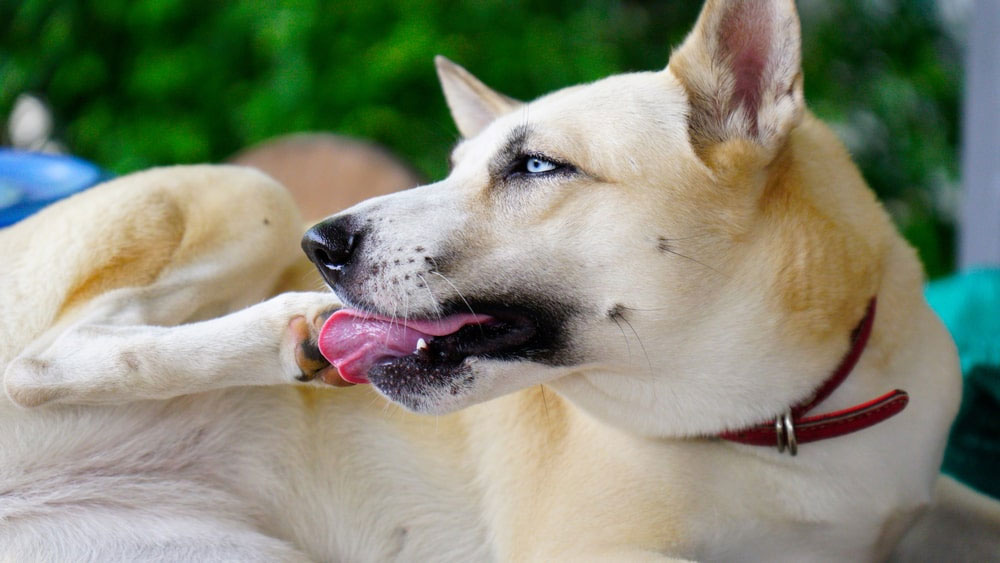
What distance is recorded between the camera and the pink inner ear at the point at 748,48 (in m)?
1.55

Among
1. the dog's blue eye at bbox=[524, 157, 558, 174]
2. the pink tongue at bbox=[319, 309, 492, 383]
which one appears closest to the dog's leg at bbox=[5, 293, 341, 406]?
the pink tongue at bbox=[319, 309, 492, 383]

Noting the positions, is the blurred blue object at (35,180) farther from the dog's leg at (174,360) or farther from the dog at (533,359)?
the dog's leg at (174,360)

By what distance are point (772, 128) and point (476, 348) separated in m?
0.64

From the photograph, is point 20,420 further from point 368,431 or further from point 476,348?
point 476,348

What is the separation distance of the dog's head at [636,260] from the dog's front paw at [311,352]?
0.07 m

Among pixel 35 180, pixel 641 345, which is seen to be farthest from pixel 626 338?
pixel 35 180

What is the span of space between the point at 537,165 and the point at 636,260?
26 cm

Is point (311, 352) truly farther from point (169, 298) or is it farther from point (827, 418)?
point (827, 418)

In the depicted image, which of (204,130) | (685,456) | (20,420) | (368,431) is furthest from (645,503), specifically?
(204,130)

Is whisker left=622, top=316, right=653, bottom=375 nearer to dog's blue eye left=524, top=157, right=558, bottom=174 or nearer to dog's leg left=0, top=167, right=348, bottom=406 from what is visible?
dog's blue eye left=524, top=157, right=558, bottom=174

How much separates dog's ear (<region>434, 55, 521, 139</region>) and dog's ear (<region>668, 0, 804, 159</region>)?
0.57m

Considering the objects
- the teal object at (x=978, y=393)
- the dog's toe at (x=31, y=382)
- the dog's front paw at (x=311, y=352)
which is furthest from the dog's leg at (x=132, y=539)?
the teal object at (x=978, y=393)

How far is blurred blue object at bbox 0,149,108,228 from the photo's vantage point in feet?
8.50

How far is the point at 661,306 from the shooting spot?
1512 millimetres
